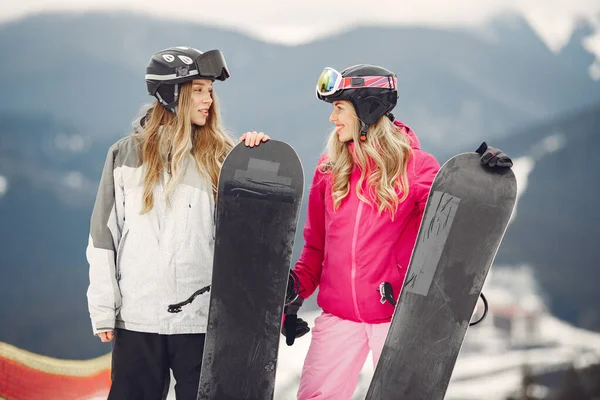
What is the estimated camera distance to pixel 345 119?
6.56 feet

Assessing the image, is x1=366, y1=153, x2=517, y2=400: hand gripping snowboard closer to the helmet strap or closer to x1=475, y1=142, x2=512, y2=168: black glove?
x1=475, y1=142, x2=512, y2=168: black glove

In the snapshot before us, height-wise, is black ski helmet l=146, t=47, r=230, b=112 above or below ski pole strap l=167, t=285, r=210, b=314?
above

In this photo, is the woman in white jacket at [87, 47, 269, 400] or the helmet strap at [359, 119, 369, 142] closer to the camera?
the woman in white jacket at [87, 47, 269, 400]

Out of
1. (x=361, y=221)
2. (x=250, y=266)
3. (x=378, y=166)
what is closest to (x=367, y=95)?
(x=378, y=166)

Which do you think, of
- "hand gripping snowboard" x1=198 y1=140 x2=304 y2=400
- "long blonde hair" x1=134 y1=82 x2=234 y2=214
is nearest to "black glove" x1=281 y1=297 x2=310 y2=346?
"hand gripping snowboard" x1=198 y1=140 x2=304 y2=400

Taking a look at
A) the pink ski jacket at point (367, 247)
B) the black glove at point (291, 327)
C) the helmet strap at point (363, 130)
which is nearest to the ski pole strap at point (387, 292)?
the pink ski jacket at point (367, 247)

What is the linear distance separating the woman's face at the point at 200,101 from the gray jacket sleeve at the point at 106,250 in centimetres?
25

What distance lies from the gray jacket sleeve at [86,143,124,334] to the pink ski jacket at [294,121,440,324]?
57cm

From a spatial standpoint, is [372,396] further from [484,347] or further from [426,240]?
[484,347]

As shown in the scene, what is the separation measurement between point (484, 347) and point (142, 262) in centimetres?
357

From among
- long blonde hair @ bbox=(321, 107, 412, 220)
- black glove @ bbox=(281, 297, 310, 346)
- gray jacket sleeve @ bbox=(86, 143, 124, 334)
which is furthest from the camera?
black glove @ bbox=(281, 297, 310, 346)

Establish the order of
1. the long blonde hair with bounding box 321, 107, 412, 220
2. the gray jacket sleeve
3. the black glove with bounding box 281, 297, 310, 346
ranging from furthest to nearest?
the black glove with bounding box 281, 297, 310, 346 < the long blonde hair with bounding box 321, 107, 412, 220 < the gray jacket sleeve

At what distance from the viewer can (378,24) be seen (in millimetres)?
5188

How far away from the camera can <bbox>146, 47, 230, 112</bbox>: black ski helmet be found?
6.20 feet
